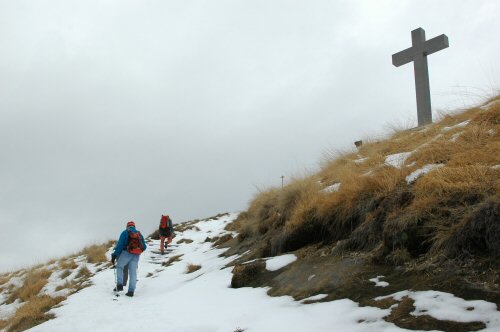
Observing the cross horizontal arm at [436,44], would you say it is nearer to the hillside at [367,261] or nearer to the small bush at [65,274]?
the hillside at [367,261]

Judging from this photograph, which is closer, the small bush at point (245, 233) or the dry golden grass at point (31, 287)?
the small bush at point (245, 233)

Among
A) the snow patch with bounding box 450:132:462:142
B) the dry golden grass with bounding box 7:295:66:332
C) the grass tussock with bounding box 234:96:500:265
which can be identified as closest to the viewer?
the grass tussock with bounding box 234:96:500:265

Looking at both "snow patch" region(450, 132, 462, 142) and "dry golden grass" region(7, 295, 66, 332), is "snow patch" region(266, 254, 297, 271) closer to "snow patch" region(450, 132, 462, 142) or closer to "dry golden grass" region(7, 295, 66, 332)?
"snow patch" region(450, 132, 462, 142)

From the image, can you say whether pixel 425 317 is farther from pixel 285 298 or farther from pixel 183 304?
pixel 183 304

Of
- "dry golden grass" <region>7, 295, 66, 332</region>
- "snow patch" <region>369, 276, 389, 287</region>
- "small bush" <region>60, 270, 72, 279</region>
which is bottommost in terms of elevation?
"small bush" <region>60, 270, 72, 279</region>

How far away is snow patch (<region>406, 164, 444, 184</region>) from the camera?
5389 mm

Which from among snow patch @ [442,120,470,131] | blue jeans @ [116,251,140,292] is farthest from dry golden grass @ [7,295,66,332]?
snow patch @ [442,120,470,131]

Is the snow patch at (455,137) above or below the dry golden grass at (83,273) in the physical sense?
Result: above

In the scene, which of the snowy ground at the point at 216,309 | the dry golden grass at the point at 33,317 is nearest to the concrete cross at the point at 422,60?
the snowy ground at the point at 216,309

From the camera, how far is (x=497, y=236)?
3652 millimetres

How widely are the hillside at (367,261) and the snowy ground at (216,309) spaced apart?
0.02m

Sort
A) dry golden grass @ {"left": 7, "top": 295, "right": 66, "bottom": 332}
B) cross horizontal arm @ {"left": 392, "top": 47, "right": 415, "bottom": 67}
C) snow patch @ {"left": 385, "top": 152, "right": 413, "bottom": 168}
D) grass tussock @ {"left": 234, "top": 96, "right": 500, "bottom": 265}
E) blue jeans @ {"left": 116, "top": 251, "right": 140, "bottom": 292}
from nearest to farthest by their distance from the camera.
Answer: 1. grass tussock @ {"left": 234, "top": 96, "right": 500, "bottom": 265}
2. snow patch @ {"left": 385, "top": 152, "right": 413, "bottom": 168}
3. dry golden grass @ {"left": 7, "top": 295, "right": 66, "bottom": 332}
4. blue jeans @ {"left": 116, "top": 251, "right": 140, "bottom": 292}
5. cross horizontal arm @ {"left": 392, "top": 47, "right": 415, "bottom": 67}

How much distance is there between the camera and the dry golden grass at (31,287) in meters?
11.3

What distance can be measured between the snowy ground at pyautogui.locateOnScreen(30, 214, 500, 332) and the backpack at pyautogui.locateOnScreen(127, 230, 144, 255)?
0.84 metres
